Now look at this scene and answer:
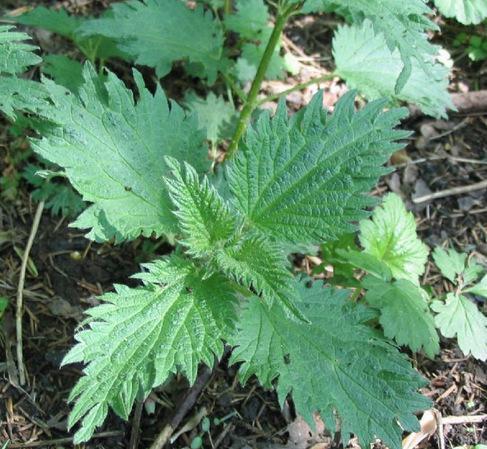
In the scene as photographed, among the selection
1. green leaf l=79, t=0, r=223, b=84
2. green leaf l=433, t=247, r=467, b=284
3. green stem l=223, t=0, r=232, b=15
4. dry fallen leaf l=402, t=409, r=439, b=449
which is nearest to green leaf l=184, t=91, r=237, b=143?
green leaf l=79, t=0, r=223, b=84

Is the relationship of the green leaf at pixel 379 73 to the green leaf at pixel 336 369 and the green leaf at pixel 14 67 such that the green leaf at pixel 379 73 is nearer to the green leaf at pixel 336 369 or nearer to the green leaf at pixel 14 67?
the green leaf at pixel 336 369

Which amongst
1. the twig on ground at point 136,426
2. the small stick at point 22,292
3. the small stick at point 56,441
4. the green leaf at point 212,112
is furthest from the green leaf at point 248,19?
the small stick at point 56,441

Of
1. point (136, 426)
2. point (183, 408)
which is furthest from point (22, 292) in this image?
point (183, 408)

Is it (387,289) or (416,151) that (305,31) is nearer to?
(416,151)

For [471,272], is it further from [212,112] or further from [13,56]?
[13,56]

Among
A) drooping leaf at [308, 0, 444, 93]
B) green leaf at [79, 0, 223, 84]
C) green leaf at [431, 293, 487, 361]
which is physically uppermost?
drooping leaf at [308, 0, 444, 93]

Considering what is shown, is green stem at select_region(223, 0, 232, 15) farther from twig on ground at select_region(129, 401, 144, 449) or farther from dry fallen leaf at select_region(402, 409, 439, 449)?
dry fallen leaf at select_region(402, 409, 439, 449)
